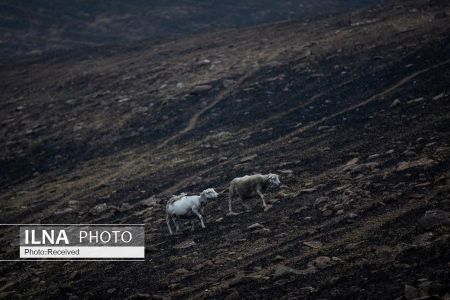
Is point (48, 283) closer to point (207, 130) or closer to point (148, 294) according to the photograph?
point (148, 294)

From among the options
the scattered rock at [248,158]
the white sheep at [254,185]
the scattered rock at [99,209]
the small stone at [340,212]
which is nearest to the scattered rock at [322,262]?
the small stone at [340,212]

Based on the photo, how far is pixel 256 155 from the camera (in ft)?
57.7

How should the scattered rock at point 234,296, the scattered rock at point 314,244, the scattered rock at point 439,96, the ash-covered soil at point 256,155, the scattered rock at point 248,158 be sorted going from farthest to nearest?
the scattered rock at point 439,96, the scattered rock at point 248,158, the scattered rock at point 314,244, the ash-covered soil at point 256,155, the scattered rock at point 234,296

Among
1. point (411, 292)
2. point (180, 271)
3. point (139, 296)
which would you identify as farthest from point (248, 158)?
point (411, 292)

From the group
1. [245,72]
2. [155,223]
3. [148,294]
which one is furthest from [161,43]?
[148,294]

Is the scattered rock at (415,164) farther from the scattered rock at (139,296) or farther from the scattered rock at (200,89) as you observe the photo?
the scattered rock at (200,89)

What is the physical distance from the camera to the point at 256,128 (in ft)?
67.9

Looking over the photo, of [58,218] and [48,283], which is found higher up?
[58,218]

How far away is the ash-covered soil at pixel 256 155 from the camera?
30.9ft

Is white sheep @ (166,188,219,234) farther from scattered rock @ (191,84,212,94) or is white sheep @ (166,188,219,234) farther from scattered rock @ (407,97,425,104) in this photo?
scattered rock @ (191,84,212,94)

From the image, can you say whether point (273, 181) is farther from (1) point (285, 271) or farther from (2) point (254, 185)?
(1) point (285, 271)

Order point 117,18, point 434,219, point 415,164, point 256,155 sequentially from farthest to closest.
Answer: point 117,18, point 256,155, point 415,164, point 434,219

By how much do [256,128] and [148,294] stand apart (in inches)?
465

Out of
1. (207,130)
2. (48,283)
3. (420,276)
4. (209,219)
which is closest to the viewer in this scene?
(420,276)
